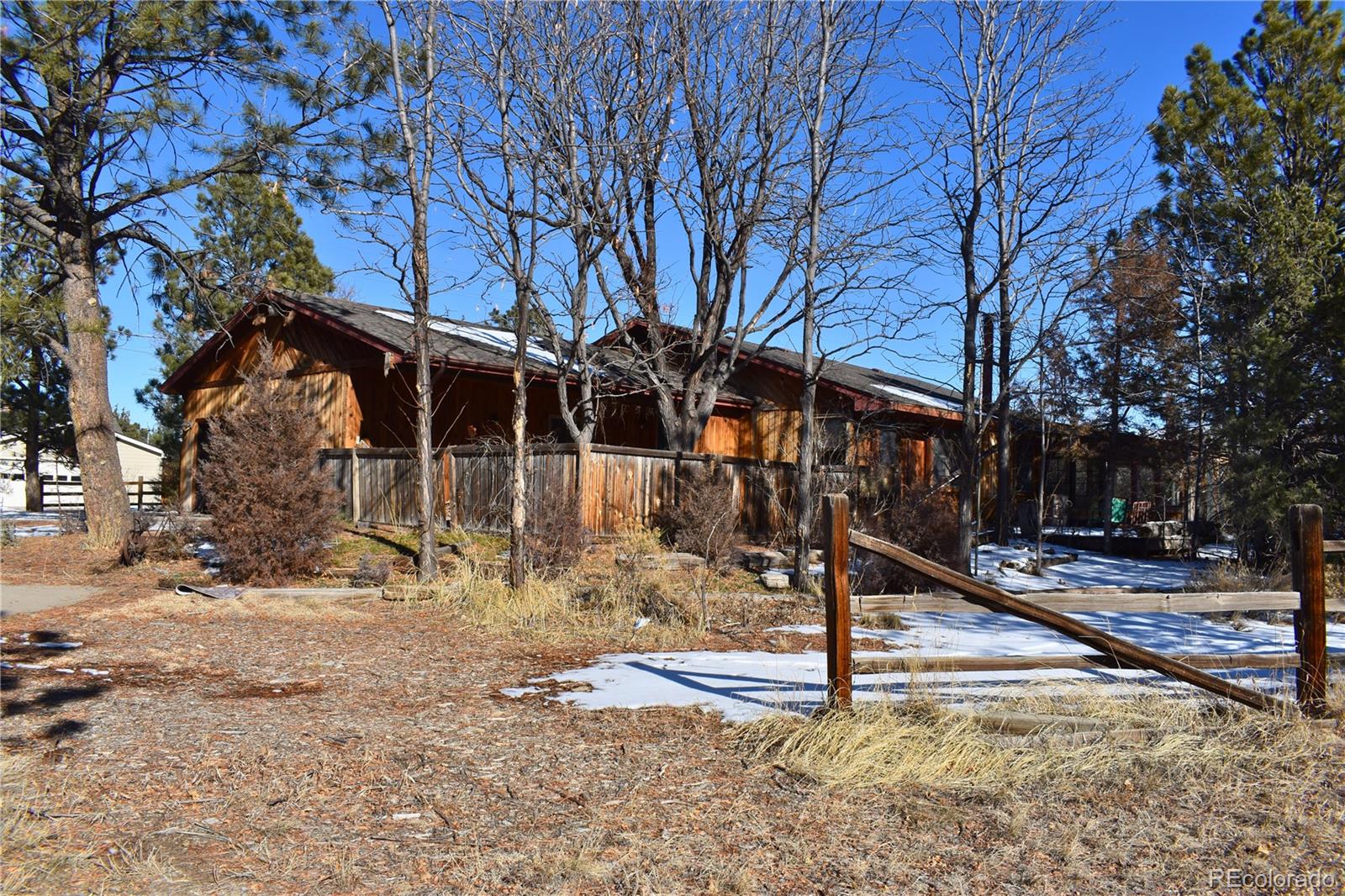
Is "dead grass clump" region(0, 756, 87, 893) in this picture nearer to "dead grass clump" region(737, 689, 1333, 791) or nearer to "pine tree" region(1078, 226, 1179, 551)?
"dead grass clump" region(737, 689, 1333, 791)

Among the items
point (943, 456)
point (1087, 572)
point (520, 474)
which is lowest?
point (1087, 572)

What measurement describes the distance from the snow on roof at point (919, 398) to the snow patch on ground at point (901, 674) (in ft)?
37.6

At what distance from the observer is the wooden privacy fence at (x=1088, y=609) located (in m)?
5.57

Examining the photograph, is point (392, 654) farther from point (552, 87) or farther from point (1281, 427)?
point (1281, 427)

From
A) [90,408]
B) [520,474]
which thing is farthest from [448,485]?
[90,408]

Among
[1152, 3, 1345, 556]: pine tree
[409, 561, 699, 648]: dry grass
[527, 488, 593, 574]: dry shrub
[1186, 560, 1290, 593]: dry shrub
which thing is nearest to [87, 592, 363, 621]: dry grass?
[409, 561, 699, 648]: dry grass

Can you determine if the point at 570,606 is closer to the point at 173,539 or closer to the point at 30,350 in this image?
the point at 173,539

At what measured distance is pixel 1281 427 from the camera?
1321 cm

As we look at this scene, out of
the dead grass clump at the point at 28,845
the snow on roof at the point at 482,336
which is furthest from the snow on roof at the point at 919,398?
the dead grass clump at the point at 28,845

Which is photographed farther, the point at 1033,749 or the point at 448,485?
the point at 448,485

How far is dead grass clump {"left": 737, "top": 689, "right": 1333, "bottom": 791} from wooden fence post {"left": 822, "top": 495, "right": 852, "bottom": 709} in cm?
17

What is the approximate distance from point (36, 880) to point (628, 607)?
655 cm

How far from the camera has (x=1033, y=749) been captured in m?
5.27

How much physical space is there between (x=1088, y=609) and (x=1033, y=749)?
3.45 feet
